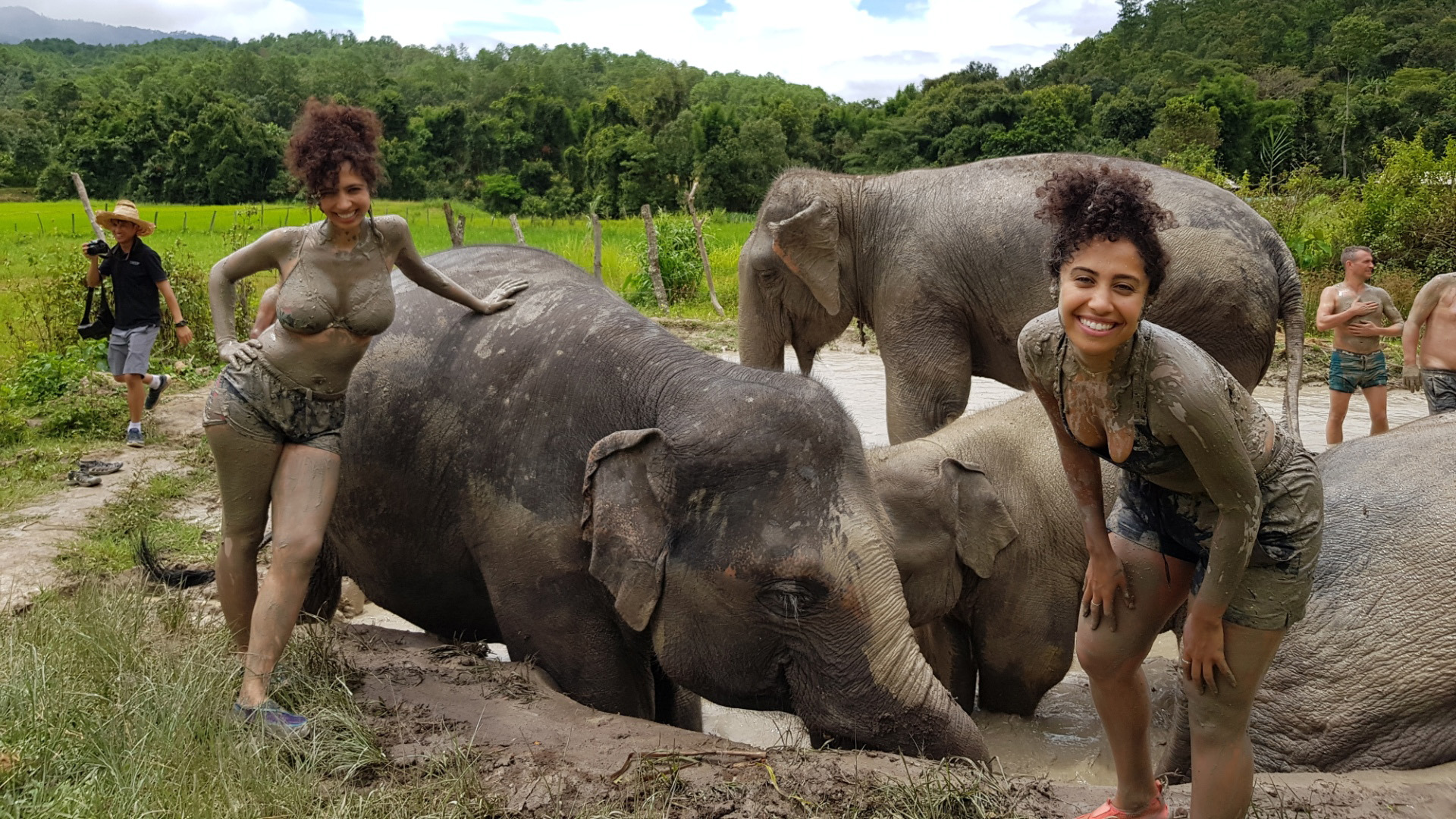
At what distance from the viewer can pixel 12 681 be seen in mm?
3752

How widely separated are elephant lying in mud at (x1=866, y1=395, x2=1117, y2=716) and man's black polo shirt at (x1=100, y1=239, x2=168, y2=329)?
7.29 m

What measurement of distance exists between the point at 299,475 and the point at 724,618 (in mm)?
1617

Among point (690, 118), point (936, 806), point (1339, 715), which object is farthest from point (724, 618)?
point (690, 118)

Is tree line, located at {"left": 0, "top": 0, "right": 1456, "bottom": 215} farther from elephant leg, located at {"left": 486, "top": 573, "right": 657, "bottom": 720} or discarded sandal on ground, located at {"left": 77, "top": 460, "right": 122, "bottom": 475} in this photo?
elephant leg, located at {"left": 486, "top": 573, "right": 657, "bottom": 720}

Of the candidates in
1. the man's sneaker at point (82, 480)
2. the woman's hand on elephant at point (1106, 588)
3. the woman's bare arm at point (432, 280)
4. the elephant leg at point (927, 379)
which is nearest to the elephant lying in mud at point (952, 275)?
the elephant leg at point (927, 379)

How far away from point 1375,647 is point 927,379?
→ 12.5 ft

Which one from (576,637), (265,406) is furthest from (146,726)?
(576,637)

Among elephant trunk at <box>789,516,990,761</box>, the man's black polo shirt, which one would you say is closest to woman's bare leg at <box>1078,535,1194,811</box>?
elephant trunk at <box>789,516,990,761</box>

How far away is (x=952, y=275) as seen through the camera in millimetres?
7652

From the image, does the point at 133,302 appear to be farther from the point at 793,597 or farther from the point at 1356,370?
the point at 1356,370

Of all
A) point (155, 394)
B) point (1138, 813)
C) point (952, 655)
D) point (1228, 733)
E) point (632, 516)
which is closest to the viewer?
point (1228, 733)

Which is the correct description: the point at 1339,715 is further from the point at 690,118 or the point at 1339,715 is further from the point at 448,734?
the point at 690,118

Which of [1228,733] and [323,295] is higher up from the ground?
[323,295]

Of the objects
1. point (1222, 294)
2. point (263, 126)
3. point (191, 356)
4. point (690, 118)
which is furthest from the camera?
point (263, 126)
